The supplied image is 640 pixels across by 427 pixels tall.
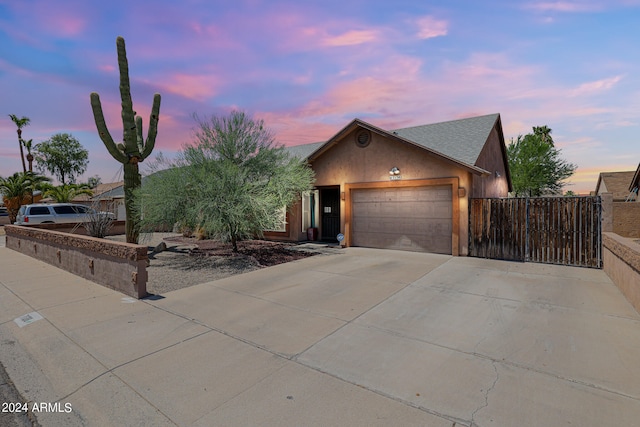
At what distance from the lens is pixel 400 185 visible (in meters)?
11.9

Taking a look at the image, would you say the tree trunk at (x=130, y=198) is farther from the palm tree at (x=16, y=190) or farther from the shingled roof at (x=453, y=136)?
the palm tree at (x=16, y=190)

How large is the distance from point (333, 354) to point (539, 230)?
893 centimetres

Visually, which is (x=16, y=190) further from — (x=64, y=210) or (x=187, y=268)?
(x=187, y=268)

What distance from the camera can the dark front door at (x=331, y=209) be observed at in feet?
48.1

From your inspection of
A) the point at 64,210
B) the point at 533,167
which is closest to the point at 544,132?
the point at 533,167

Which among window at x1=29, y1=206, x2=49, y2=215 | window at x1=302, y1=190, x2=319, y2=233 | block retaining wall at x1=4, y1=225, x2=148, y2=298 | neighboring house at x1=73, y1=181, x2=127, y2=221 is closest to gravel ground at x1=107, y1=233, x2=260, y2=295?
block retaining wall at x1=4, y1=225, x2=148, y2=298

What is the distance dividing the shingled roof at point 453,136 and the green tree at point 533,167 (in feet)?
74.7

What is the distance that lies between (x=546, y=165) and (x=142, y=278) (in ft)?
139

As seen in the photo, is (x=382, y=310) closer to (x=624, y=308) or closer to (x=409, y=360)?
(x=409, y=360)

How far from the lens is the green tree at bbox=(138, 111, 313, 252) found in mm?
9375

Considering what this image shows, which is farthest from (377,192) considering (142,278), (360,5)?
(142,278)

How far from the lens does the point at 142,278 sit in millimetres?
6230

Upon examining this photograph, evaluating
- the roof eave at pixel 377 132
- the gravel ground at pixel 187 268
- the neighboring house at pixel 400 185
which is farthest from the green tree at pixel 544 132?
the gravel ground at pixel 187 268

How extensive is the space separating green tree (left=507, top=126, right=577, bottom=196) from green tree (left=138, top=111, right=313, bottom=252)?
103ft
